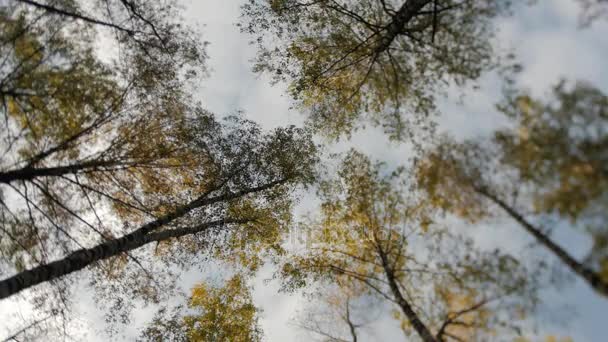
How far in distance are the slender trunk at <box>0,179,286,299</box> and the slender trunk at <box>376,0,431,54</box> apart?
5813 mm

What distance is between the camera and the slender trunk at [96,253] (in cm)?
556

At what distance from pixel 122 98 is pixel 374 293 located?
7.10 metres

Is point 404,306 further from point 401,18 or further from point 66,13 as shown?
point 66,13

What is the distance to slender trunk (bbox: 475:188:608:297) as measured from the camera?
426cm

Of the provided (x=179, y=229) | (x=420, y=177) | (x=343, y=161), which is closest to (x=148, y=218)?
(x=179, y=229)

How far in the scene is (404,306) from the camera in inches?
281

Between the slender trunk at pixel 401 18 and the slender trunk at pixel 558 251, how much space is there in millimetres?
4290

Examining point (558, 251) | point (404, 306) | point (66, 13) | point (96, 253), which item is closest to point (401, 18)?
point (558, 251)

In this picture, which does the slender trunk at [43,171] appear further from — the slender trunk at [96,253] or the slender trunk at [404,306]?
the slender trunk at [404,306]

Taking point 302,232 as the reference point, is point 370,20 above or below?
above

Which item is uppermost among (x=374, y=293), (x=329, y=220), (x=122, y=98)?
(x=122, y=98)

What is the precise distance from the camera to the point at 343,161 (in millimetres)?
9852

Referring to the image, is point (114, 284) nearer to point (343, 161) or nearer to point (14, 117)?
point (14, 117)

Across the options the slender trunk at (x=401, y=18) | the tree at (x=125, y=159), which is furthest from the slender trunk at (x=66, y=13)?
the slender trunk at (x=401, y=18)
